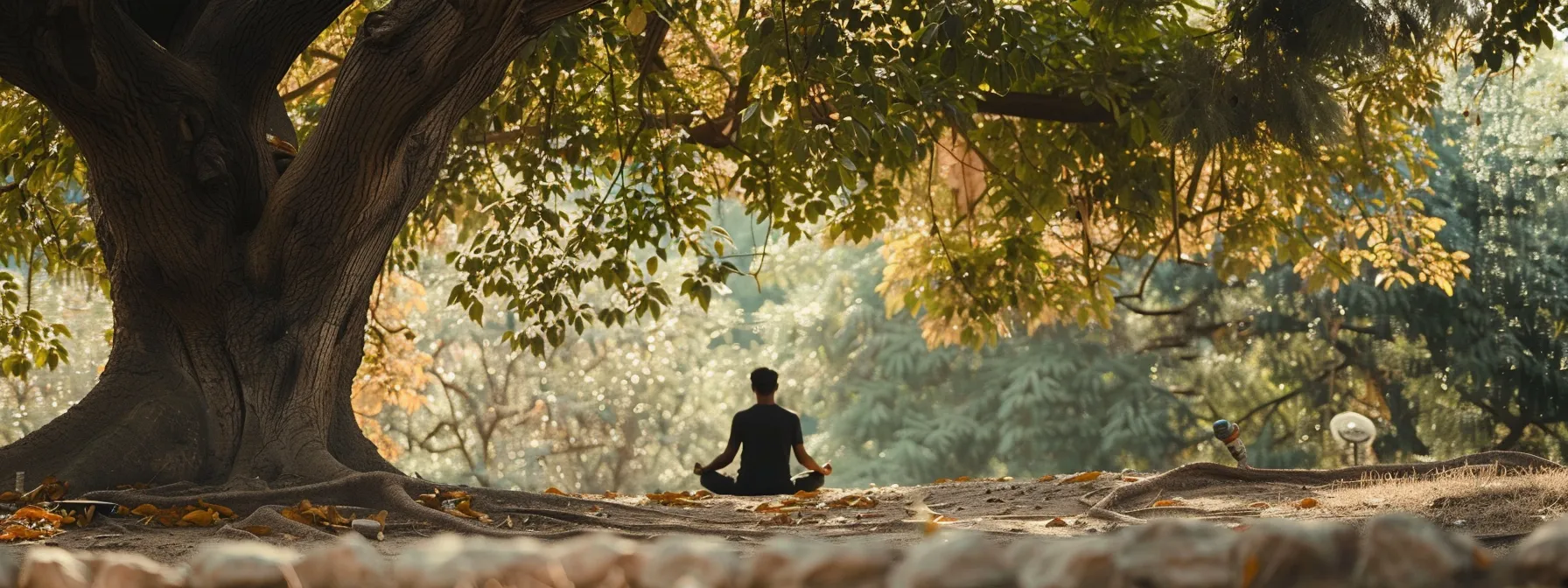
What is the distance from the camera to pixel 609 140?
9.34 m

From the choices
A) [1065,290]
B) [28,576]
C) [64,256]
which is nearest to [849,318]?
[1065,290]

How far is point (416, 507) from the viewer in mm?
4898

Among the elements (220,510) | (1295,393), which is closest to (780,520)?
(220,510)

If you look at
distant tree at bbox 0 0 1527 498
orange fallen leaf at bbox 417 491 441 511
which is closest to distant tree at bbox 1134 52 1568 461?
distant tree at bbox 0 0 1527 498

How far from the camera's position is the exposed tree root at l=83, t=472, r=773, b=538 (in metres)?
4.71

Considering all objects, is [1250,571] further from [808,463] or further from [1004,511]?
[808,463]

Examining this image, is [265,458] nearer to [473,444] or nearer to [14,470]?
[14,470]

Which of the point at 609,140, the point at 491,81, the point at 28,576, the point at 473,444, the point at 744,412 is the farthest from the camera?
the point at 473,444

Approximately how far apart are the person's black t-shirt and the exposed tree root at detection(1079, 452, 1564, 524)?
2.76 meters

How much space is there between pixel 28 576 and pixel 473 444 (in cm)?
3127

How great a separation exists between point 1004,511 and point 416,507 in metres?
2.50

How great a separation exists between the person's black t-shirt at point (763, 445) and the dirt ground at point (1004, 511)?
148 centimetres

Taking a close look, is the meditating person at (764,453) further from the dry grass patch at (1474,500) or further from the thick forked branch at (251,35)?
the dry grass patch at (1474,500)

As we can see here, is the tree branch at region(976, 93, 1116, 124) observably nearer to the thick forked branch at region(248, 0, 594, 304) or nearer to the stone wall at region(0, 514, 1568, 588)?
the thick forked branch at region(248, 0, 594, 304)
